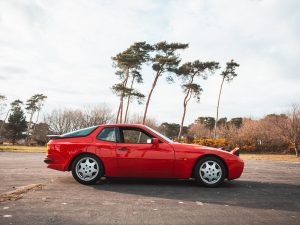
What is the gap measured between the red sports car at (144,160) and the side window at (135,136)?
22 millimetres

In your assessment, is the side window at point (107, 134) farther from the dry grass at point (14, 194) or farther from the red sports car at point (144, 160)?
the dry grass at point (14, 194)

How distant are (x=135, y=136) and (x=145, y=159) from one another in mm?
610

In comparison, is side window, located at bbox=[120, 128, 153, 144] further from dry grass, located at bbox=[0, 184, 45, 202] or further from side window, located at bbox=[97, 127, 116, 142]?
dry grass, located at bbox=[0, 184, 45, 202]

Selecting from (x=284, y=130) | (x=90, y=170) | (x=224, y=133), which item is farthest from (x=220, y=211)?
(x=224, y=133)

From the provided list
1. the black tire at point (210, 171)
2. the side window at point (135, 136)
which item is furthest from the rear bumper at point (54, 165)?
the black tire at point (210, 171)

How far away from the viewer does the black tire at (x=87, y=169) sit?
6679mm

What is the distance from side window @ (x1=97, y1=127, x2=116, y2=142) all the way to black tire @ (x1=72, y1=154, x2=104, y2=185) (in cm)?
46

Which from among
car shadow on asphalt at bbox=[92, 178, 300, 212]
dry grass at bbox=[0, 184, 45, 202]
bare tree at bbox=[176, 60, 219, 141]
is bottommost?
dry grass at bbox=[0, 184, 45, 202]

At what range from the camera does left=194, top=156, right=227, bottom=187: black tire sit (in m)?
6.66

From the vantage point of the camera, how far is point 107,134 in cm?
699

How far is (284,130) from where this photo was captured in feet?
105

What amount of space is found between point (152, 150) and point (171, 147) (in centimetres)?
42

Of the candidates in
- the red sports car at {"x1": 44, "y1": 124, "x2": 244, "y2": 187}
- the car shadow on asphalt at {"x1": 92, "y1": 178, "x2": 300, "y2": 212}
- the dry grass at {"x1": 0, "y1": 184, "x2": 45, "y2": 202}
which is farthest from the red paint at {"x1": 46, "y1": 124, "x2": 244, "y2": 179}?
the dry grass at {"x1": 0, "y1": 184, "x2": 45, "y2": 202}

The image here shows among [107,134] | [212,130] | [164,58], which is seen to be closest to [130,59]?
[164,58]
